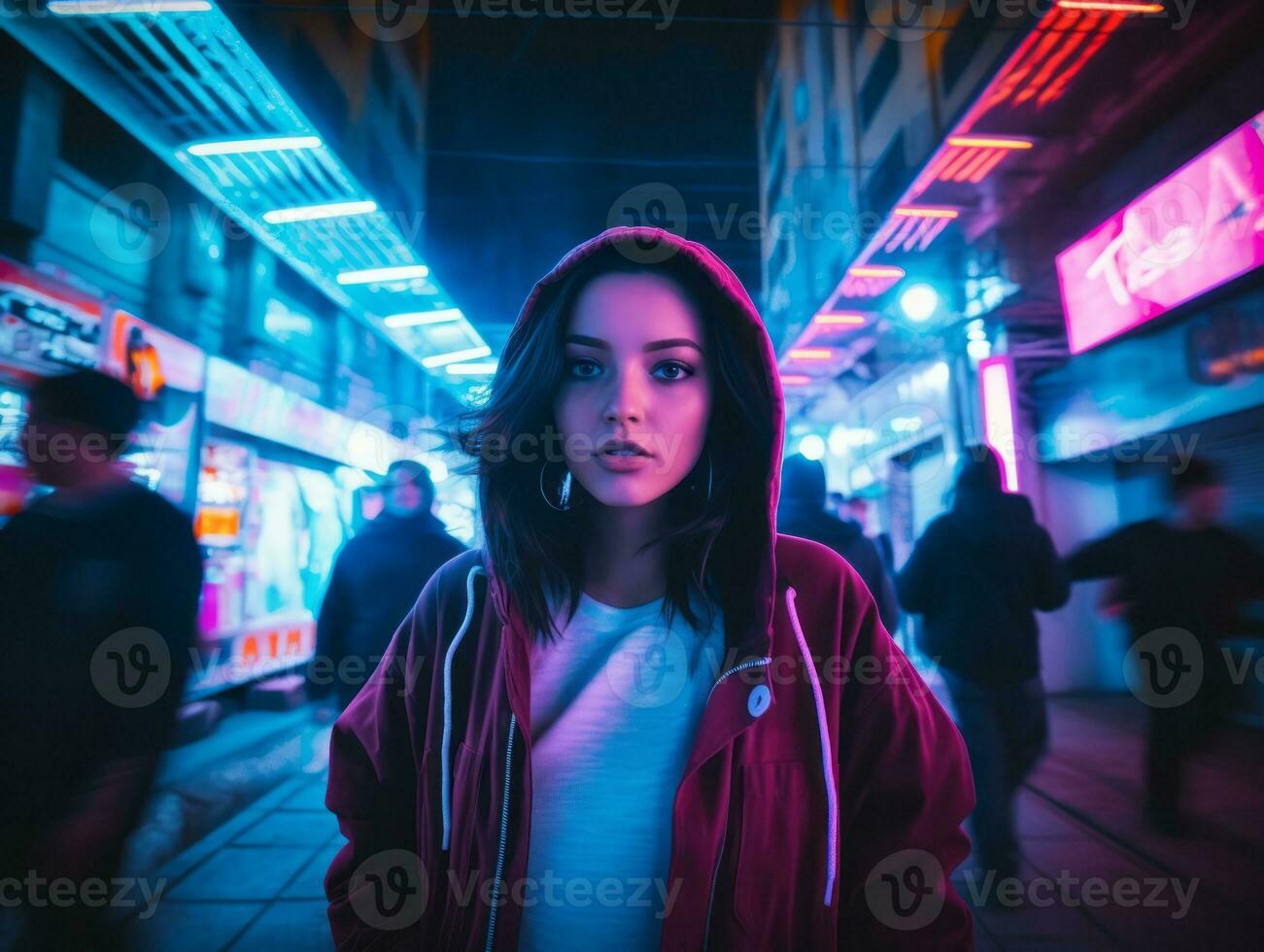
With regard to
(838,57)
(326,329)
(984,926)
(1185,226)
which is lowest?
(984,926)

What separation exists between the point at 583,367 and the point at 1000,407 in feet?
21.2

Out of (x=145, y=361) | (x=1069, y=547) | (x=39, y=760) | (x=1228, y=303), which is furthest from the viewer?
(x=1069, y=547)

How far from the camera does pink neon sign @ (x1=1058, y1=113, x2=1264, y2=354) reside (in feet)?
11.0

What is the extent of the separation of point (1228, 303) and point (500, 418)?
5250 mm

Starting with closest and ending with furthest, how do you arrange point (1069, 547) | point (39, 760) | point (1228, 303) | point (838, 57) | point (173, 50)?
point (39, 760) → point (173, 50) → point (1228, 303) → point (1069, 547) → point (838, 57)

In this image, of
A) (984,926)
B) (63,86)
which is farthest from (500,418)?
(63,86)

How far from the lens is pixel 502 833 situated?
0.88m

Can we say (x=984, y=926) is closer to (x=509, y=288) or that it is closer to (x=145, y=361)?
(x=145, y=361)

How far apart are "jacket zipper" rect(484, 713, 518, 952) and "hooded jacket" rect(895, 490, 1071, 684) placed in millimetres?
2579

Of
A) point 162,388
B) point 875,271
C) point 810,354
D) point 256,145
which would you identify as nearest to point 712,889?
point 256,145

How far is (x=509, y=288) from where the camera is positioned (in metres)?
7.07

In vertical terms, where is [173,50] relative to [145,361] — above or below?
above

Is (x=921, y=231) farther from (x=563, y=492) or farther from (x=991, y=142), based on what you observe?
(x=563, y=492)

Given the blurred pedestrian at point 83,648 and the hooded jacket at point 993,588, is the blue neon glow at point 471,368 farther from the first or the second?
the hooded jacket at point 993,588
